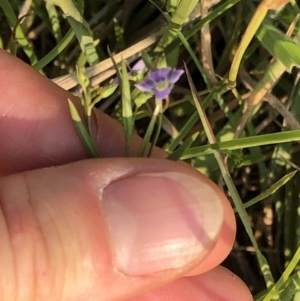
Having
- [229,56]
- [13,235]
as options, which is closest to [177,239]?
[13,235]

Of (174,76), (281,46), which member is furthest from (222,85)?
(174,76)

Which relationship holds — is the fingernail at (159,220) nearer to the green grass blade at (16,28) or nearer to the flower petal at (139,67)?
the flower petal at (139,67)

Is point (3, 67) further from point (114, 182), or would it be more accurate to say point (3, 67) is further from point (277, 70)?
point (277, 70)

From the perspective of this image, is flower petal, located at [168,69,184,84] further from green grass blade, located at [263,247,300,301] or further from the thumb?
green grass blade, located at [263,247,300,301]

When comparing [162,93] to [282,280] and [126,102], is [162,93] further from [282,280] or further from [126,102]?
[282,280]

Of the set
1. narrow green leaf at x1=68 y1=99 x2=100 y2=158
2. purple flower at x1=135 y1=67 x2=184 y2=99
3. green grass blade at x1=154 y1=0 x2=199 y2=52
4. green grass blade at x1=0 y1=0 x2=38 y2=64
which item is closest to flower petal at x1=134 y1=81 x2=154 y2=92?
purple flower at x1=135 y1=67 x2=184 y2=99

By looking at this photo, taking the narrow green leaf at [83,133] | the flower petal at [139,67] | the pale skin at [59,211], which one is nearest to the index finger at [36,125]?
the pale skin at [59,211]
